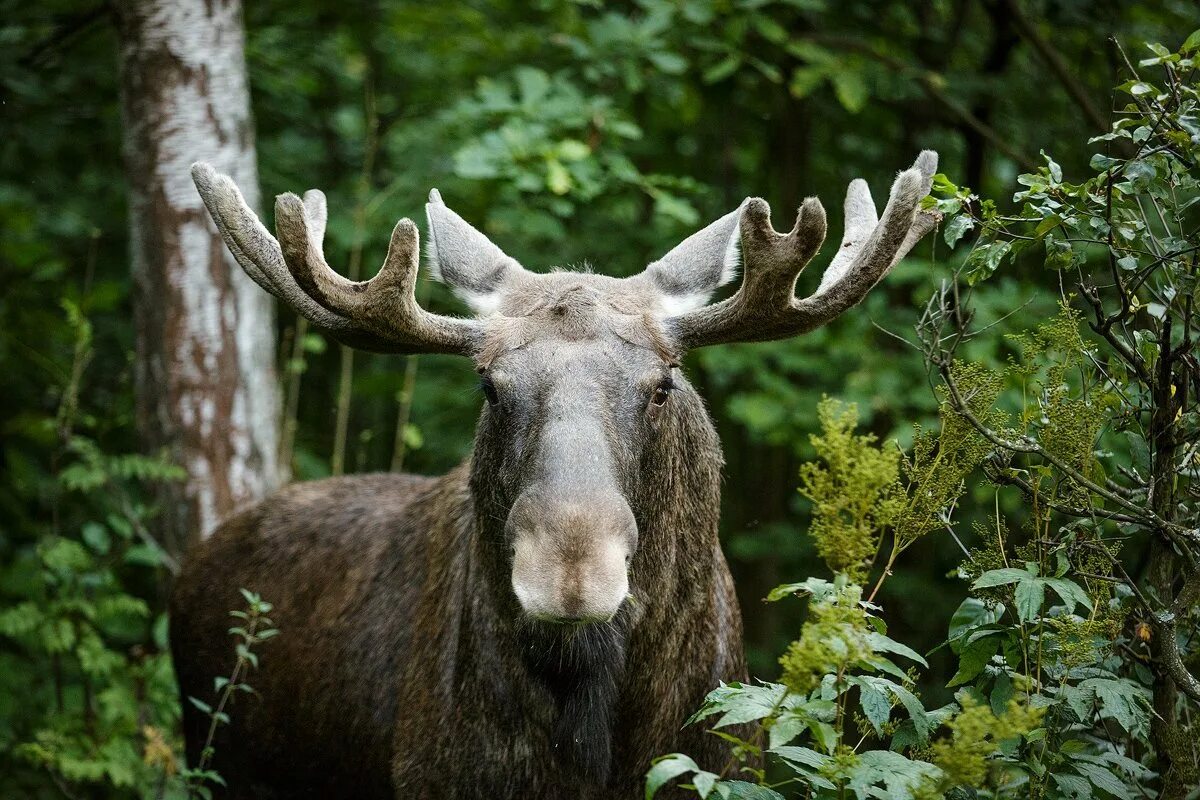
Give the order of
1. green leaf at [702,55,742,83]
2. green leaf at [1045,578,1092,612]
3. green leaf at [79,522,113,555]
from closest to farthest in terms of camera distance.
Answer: green leaf at [1045,578,1092,612] → green leaf at [79,522,113,555] → green leaf at [702,55,742,83]

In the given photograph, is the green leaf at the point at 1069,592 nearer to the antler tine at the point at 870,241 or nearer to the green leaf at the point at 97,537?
the antler tine at the point at 870,241

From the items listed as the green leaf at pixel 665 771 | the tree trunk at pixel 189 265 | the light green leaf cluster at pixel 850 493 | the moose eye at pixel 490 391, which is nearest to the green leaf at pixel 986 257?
the light green leaf cluster at pixel 850 493

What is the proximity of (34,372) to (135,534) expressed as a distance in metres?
2.32

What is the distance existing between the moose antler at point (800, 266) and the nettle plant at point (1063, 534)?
7.6 inches

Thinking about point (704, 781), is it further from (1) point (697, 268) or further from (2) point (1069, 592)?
(1) point (697, 268)

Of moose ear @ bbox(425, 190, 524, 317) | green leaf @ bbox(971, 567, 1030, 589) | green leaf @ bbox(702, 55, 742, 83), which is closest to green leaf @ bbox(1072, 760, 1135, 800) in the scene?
green leaf @ bbox(971, 567, 1030, 589)

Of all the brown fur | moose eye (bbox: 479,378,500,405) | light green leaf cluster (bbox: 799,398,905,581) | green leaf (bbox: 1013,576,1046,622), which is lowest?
the brown fur

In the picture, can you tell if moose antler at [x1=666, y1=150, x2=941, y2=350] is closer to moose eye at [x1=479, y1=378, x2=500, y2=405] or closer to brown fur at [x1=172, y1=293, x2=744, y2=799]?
brown fur at [x1=172, y1=293, x2=744, y2=799]

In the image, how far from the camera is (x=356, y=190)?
29.6 ft

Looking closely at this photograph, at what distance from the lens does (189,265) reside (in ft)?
19.4

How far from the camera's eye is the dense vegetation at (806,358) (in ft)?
10.1

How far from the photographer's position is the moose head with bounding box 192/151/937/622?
3131 millimetres

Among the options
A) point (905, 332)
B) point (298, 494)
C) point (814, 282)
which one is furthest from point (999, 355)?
point (298, 494)

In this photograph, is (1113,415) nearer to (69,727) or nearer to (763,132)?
(69,727)
